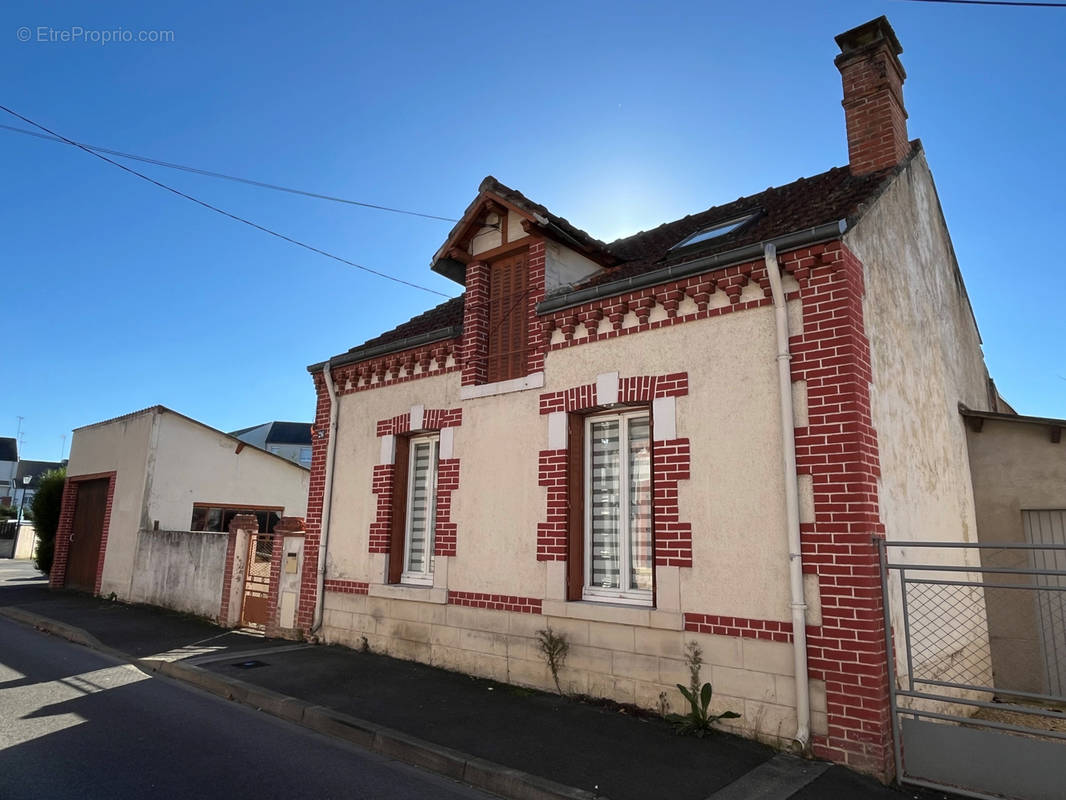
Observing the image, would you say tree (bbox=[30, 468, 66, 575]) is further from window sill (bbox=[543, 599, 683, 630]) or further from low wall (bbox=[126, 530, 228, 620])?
window sill (bbox=[543, 599, 683, 630])

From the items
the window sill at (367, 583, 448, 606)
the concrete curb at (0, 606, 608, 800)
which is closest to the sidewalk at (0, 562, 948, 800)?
the concrete curb at (0, 606, 608, 800)

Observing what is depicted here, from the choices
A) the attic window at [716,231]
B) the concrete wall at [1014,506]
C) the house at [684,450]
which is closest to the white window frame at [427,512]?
the house at [684,450]

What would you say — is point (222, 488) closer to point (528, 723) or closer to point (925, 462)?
point (528, 723)

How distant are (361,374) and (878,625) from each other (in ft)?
23.6

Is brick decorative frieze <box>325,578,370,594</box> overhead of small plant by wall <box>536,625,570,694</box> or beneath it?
overhead

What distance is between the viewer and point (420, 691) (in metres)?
6.58

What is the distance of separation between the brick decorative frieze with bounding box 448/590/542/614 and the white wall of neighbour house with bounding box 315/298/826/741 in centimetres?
6

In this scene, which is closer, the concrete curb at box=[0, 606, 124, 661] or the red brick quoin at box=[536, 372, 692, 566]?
the red brick quoin at box=[536, 372, 692, 566]

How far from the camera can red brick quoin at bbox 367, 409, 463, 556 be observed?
775 cm

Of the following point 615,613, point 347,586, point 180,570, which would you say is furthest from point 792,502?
point 180,570

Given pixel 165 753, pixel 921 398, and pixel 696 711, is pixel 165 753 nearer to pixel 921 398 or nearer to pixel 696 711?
pixel 696 711

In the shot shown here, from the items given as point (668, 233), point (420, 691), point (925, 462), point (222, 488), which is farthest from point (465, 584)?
point (222, 488)

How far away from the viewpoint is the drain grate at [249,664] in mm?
7609

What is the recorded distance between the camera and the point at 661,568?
587cm
